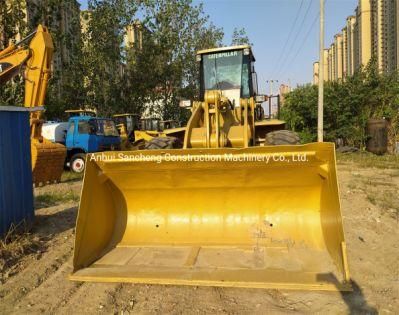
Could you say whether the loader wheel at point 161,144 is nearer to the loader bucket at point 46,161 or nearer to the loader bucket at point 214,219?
the loader bucket at point 214,219

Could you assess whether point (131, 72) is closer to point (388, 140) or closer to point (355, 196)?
point (388, 140)

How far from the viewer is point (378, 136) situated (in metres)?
18.1

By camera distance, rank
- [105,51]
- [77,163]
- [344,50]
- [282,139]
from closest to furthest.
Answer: [282,139]
[77,163]
[105,51]
[344,50]

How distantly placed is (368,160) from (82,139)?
Answer: 32.8 feet

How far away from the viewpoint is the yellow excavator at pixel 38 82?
419 inches

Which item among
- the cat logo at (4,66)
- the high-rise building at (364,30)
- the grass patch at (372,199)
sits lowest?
the grass patch at (372,199)

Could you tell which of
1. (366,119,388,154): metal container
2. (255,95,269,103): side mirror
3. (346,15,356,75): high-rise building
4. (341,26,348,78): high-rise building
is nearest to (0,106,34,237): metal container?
(255,95,269,103): side mirror

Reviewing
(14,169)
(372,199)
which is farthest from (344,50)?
(14,169)

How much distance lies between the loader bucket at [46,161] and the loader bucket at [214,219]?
6.12 meters

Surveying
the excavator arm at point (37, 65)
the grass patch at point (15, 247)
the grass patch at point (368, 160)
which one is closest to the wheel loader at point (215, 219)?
the grass patch at point (15, 247)

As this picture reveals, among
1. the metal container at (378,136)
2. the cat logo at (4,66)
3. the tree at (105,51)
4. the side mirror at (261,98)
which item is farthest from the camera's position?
the tree at (105,51)

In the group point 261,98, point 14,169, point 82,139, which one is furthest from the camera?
point 82,139

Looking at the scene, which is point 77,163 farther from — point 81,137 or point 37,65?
point 37,65

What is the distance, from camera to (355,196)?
27.4 ft
